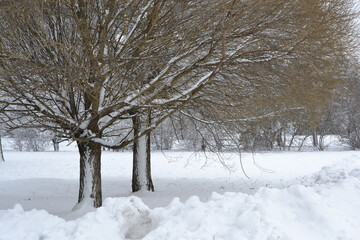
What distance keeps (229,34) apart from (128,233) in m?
3.30

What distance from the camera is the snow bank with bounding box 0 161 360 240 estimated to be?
11.1ft

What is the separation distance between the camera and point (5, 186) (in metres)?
10.8

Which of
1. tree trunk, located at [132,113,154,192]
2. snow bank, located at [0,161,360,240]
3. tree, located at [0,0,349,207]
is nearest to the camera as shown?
snow bank, located at [0,161,360,240]

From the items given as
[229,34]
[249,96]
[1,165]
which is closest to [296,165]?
[249,96]

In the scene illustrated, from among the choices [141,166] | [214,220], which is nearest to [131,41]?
[214,220]

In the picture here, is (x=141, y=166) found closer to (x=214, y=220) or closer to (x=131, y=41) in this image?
(x=131, y=41)

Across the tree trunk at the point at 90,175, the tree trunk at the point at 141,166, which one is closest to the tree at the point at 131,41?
A: the tree trunk at the point at 90,175

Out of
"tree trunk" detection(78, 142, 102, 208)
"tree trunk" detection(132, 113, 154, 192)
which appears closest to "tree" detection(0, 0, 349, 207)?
"tree trunk" detection(78, 142, 102, 208)

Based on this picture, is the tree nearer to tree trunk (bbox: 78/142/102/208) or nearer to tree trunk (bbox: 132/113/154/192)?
tree trunk (bbox: 78/142/102/208)

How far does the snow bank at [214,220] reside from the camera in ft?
11.1

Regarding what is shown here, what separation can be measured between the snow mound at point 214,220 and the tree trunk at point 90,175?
1791 mm

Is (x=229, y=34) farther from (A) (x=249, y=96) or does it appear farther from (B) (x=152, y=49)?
(A) (x=249, y=96)

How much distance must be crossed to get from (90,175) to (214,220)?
3.36 metres

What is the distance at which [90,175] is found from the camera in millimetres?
6195
